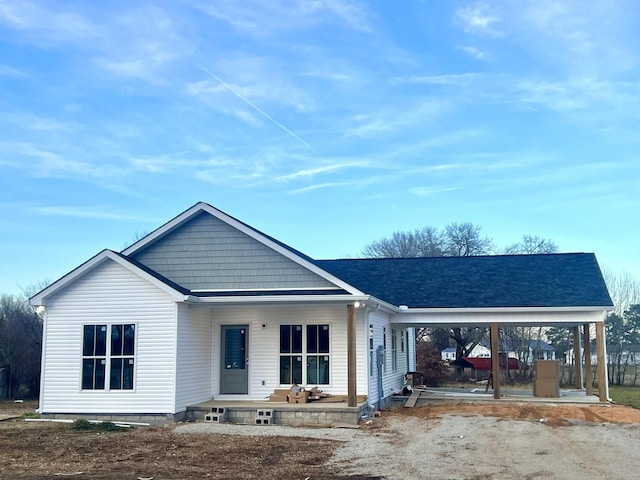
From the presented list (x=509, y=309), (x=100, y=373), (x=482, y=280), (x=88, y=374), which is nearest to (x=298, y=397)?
(x=100, y=373)

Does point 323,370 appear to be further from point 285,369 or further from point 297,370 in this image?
point 285,369

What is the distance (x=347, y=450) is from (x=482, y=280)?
12.2 metres

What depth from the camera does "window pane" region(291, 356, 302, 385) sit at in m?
17.0

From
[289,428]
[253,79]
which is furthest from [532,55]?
[289,428]

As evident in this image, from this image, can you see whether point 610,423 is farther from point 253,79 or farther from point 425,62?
point 253,79

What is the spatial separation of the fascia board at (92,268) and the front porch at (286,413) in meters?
2.85

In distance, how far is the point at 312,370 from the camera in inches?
668

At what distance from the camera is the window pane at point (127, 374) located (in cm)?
1516

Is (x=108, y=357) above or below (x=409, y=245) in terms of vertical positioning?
below

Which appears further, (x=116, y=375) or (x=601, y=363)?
(x=601, y=363)

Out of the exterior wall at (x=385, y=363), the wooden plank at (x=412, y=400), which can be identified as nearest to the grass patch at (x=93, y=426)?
the exterior wall at (x=385, y=363)

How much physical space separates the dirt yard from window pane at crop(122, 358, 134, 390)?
1.46 meters

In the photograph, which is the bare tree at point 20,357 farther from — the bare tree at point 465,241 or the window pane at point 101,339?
the bare tree at point 465,241

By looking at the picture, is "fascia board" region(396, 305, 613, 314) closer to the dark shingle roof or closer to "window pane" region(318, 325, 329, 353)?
the dark shingle roof
